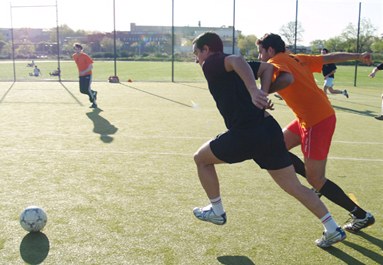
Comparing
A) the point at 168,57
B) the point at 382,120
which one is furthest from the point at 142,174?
the point at 168,57

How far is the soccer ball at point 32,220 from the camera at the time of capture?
13.8 feet

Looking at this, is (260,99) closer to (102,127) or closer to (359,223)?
(359,223)

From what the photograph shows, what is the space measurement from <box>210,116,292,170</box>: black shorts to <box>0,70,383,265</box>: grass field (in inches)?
33.4

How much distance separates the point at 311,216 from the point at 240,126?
173cm

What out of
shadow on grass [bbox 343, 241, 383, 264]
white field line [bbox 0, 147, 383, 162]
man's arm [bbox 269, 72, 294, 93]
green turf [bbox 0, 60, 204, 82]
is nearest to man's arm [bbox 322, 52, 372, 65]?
man's arm [bbox 269, 72, 294, 93]

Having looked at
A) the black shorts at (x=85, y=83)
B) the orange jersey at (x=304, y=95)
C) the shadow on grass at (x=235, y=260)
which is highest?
the orange jersey at (x=304, y=95)

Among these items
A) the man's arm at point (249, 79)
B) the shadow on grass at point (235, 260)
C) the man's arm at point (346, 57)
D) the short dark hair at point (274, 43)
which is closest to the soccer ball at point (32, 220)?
the shadow on grass at point (235, 260)

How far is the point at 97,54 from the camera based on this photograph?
81.2 m

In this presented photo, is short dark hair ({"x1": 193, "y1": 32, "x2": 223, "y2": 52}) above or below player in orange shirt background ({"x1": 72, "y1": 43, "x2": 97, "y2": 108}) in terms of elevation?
above

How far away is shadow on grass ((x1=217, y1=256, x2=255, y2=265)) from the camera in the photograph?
376cm

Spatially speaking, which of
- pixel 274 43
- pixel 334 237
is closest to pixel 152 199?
pixel 334 237

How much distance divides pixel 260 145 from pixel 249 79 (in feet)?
2.17

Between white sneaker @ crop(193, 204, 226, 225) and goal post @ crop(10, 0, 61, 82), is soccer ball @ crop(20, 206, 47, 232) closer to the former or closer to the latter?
white sneaker @ crop(193, 204, 226, 225)

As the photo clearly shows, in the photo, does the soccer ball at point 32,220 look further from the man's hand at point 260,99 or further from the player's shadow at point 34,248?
the man's hand at point 260,99
